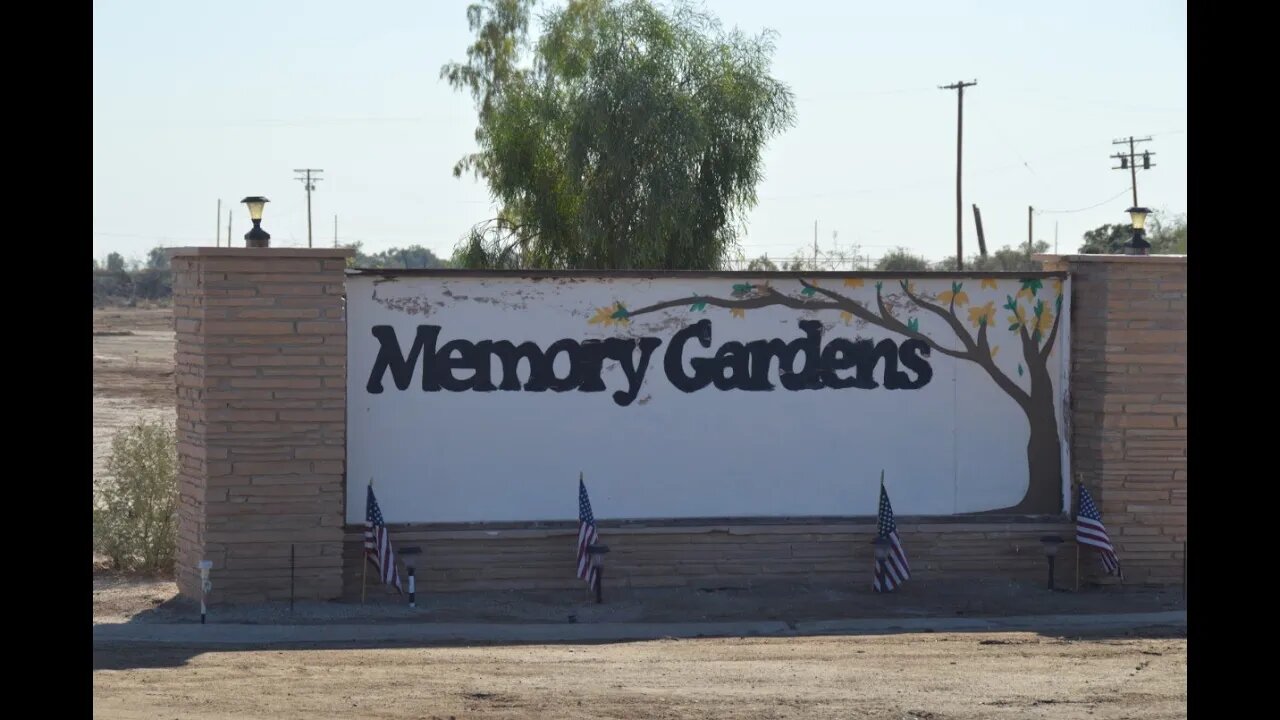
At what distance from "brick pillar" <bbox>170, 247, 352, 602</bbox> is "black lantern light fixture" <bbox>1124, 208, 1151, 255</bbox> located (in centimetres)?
800

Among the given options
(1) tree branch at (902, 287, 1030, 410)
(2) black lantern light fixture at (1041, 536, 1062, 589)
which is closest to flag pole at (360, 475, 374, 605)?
(1) tree branch at (902, 287, 1030, 410)

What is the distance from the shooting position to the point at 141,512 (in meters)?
15.2

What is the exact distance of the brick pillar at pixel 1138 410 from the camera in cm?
1454

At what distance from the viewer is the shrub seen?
49.6 feet

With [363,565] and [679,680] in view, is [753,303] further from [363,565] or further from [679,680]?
[679,680]

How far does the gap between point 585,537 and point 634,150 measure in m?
22.5

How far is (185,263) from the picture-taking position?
13508 millimetres

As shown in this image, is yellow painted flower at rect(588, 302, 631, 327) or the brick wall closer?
the brick wall

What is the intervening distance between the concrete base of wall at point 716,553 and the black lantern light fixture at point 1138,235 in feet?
9.58

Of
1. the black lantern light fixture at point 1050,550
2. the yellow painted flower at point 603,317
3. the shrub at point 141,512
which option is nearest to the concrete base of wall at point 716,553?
the black lantern light fixture at point 1050,550

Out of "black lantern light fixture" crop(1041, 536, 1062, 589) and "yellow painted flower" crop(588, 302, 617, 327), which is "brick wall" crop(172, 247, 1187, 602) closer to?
"black lantern light fixture" crop(1041, 536, 1062, 589)

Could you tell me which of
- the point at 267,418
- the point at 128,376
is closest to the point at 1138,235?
the point at 267,418
